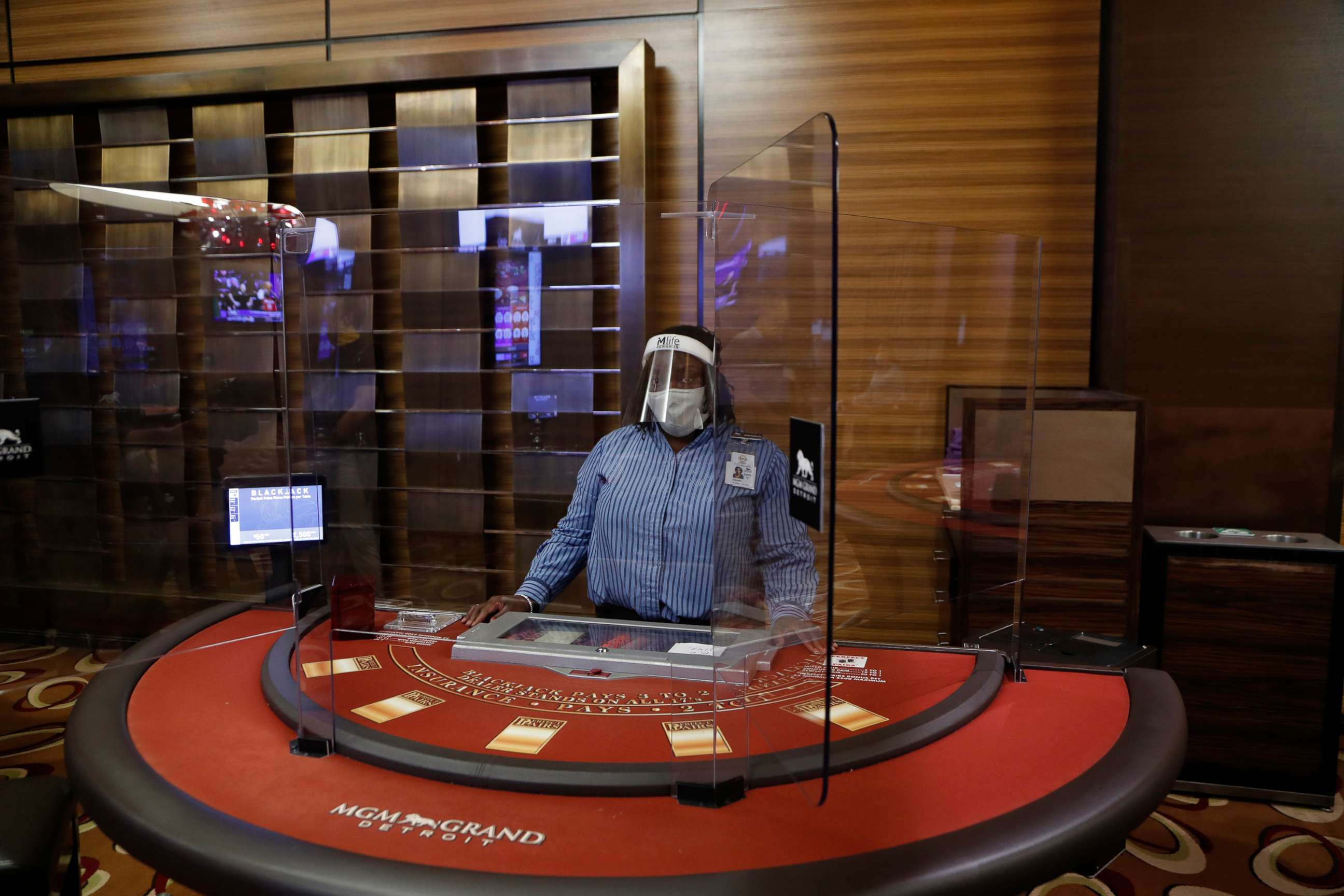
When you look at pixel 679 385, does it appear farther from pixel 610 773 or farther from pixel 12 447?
pixel 12 447

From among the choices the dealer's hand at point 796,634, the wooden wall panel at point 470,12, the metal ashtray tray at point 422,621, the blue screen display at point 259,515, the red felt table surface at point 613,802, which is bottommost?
the red felt table surface at point 613,802

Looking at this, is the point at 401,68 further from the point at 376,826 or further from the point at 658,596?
the point at 376,826

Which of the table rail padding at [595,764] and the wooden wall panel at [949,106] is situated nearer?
the table rail padding at [595,764]

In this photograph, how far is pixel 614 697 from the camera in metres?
1.39

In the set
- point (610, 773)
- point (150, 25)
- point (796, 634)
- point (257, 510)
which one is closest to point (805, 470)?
point (796, 634)

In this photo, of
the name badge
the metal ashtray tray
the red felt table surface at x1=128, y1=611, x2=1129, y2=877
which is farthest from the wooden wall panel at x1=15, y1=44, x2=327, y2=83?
the name badge

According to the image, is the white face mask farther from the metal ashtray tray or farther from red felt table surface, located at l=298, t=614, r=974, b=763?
the metal ashtray tray

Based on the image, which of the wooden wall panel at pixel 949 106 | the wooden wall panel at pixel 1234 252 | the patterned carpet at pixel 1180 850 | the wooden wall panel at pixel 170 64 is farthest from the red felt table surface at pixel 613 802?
the wooden wall panel at pixel 170 64

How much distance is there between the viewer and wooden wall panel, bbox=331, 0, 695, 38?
3.55m

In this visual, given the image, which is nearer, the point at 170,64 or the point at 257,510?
the point at 257,510

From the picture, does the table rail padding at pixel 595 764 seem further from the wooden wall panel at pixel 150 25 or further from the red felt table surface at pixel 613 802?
the wooden wall panel at pixel 150 25

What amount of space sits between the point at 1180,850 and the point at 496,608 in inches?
79.4

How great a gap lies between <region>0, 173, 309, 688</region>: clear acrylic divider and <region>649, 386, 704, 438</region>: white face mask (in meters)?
0.72

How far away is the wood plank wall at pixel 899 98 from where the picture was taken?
331 centimetres
